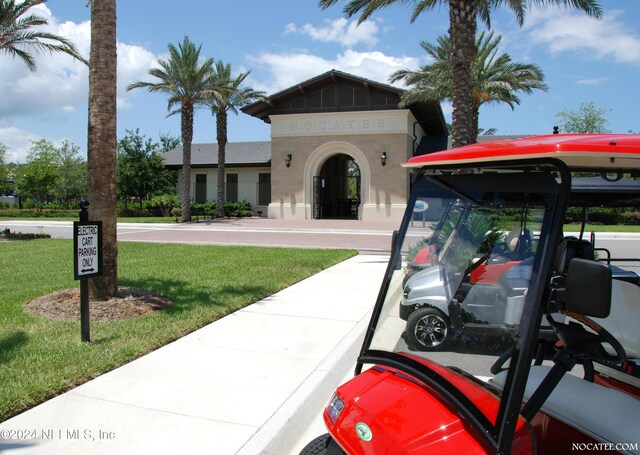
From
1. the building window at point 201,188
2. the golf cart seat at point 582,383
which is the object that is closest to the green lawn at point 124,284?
the golf cart seat at point 582,383

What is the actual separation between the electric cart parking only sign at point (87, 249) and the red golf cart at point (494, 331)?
3.74 m

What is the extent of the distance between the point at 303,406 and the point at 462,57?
1094 cm

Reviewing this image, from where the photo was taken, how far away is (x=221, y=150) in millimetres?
33156

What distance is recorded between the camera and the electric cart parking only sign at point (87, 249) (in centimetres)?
506

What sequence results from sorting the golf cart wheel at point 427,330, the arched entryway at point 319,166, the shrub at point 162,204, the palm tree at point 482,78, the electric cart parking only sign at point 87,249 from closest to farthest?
the golf cart wheel at point 427,330
the electric cart parking only sign at point 87,249
the palm tree at point 482,78
the arched entryway at point 319,166
the shrub at point 162,204

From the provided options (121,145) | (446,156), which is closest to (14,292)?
(446,156)

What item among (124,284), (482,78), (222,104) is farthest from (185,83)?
(124,284)

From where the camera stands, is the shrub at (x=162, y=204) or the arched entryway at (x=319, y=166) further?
the shrub at (x=162, y=204)

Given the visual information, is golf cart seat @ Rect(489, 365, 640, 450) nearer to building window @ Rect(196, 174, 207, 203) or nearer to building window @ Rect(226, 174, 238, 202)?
building window @ Rect(226, 174, 238, 202)

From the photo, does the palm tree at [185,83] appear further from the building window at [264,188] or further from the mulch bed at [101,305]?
the mulch bed at [101,305]

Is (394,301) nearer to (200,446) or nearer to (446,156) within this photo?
(446,156)

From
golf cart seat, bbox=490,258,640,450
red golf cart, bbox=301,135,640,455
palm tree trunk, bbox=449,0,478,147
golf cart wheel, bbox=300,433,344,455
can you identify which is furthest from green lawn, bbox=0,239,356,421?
palm tree trunk, bbox=449,0,478,147

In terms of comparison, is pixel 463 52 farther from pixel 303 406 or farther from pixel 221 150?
pixel 221 150

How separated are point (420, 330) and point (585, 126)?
3923 cm
